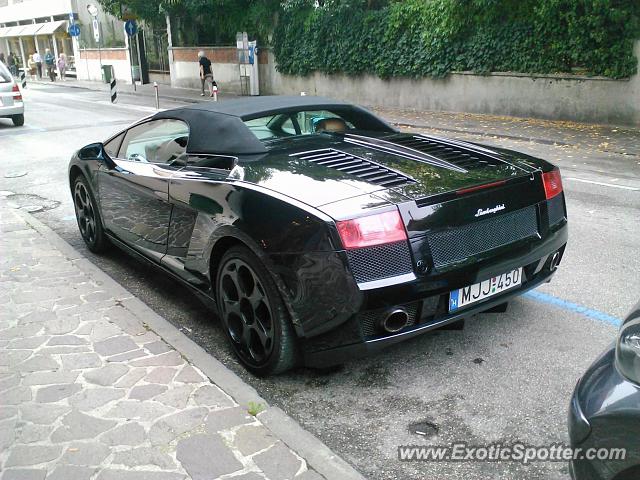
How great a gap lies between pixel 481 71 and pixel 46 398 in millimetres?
15616

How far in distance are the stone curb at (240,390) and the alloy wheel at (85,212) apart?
2.07 feet

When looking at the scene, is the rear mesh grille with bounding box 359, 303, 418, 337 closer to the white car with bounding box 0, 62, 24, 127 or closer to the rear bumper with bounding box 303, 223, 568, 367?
the rear bumper with bounding box 303, 223, 568, 367

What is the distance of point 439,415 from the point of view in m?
3.17

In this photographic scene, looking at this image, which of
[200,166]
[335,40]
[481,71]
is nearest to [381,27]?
[335,40]

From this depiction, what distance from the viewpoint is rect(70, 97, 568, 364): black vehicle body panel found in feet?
10.0

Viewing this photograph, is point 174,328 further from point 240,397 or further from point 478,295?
point 478,295

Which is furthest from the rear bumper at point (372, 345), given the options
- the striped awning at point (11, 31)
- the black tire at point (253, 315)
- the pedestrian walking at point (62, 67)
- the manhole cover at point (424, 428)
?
the striped awning at point (11, 31)

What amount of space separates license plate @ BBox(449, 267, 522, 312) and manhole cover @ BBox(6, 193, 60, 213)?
6256mm

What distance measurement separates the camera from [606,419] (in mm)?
1867

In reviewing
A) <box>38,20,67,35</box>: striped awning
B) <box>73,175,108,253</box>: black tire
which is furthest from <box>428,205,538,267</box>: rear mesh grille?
<box>38,20,67,35</box>: striped awning

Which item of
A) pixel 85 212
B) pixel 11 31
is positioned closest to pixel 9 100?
pixel 85 212

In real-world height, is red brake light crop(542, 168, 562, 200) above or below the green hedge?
below

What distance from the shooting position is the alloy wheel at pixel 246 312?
3.44 m

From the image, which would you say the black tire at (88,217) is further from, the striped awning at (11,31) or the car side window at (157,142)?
the striped awning at (11,31)
